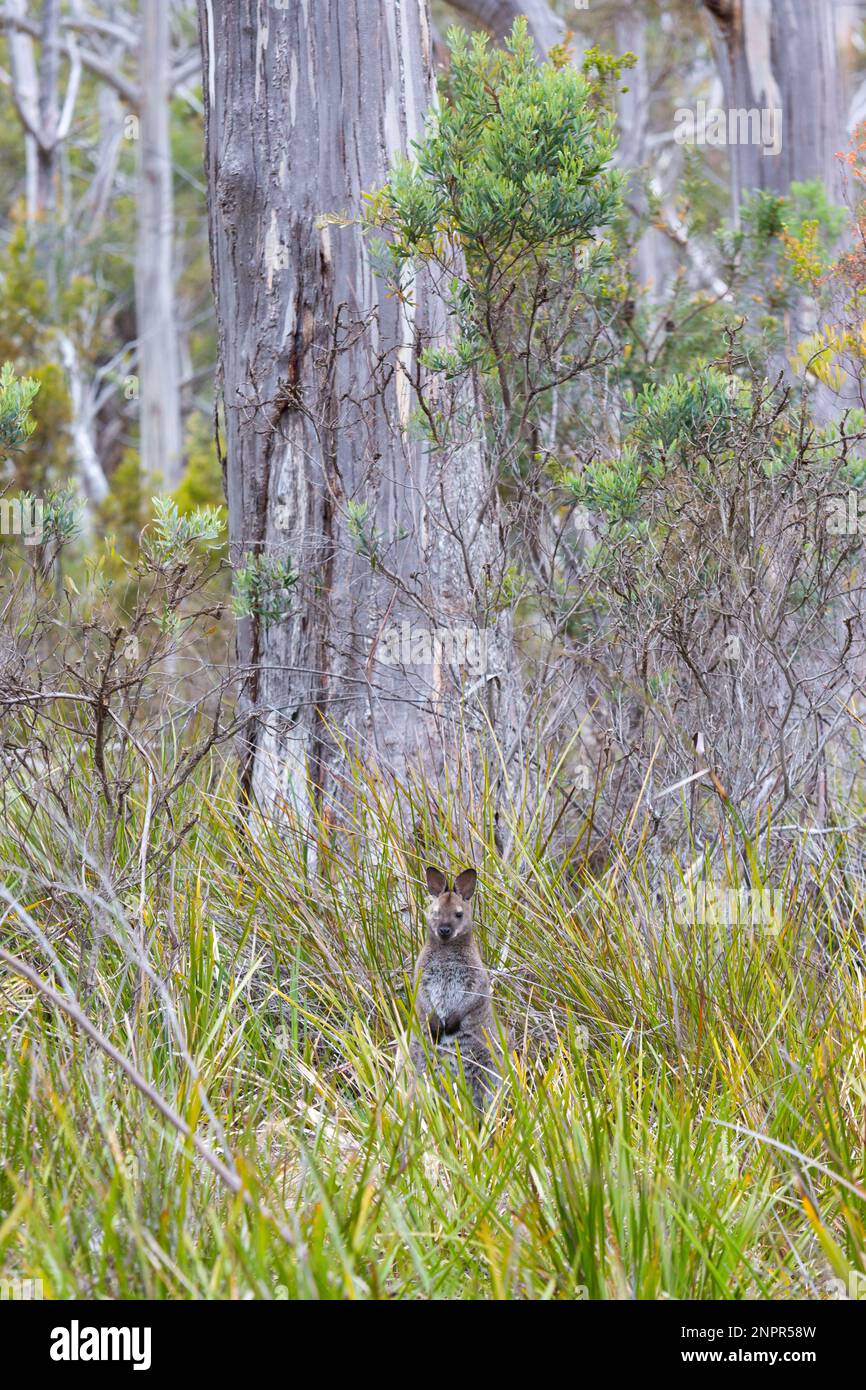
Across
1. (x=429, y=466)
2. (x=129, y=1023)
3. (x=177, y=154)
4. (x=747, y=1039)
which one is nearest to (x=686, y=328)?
(x=429, y=466)

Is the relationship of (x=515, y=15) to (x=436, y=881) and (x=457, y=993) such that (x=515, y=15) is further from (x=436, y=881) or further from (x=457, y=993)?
(x=457, y=993)

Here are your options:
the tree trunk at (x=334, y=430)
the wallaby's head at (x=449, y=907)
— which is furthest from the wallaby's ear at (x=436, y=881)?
the tree trunk at (x=334, y=430)

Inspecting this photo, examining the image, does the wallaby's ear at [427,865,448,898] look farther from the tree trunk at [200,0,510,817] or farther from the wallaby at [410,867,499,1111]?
the tree trunk at [200,0,510,817]

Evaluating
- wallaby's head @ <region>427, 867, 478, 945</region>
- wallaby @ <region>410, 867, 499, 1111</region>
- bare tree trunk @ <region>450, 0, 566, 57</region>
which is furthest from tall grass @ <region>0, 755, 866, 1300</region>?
bare tree trunk @ <region>450, 0, 566, 57</region>

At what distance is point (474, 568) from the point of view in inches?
211

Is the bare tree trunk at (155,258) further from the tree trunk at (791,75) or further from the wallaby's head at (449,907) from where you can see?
the wallaby's head at (449,907)

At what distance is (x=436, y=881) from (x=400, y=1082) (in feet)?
2.24

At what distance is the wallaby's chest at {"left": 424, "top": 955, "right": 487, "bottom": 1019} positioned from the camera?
410cm

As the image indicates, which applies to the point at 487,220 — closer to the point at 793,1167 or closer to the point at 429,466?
the point at 429,466

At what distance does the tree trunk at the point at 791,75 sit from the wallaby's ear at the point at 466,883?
828 centimetres

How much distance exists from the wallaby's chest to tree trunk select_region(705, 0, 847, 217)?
333 inches

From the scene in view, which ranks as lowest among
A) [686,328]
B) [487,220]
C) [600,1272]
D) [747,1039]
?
[600,1272]

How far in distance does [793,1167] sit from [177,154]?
2991cm

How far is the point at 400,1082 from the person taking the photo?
12.3 feet
